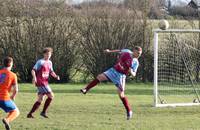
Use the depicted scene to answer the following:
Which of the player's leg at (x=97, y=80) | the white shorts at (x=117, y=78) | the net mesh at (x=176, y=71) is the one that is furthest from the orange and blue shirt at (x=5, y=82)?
the net mesh at (x=176, y=71)

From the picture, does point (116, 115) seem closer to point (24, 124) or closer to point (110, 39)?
point (24, 124)

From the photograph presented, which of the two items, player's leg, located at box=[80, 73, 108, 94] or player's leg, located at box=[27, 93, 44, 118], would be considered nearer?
player's leg, located at box=[27, 93, 44, 118]

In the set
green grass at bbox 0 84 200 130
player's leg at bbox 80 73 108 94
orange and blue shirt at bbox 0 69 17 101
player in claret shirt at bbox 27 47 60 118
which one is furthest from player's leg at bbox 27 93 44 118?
orange and blue shirt at bbox 0 69 17 101

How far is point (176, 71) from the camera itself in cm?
2259

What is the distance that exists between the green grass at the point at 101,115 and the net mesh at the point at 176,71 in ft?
2.86

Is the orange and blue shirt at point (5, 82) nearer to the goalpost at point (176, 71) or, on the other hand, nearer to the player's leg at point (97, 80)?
the player's leg at point (97, 80)

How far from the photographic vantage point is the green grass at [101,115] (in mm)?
12742

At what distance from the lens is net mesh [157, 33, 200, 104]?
21062 millimetres

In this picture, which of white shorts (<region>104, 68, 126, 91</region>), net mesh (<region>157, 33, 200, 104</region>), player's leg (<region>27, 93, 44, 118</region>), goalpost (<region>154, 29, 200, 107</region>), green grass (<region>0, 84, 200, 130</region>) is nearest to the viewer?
green grass (<region>0, 84, 200, 130</region>)

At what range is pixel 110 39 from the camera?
96.9 feet

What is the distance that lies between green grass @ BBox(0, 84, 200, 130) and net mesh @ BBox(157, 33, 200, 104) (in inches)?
34.3

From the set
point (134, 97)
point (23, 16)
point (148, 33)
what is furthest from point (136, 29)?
point (134, 97)

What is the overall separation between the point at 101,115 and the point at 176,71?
8.09 m

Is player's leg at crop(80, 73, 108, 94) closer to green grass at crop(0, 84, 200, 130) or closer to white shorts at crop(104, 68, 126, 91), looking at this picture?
white shorts at crop(104, 68, 126, 91)
